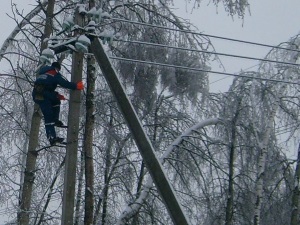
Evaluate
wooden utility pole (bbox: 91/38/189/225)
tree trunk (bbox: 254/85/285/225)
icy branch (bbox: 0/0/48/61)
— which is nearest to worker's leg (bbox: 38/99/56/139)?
wooden utility pole (bbox: 91/38/189/225)

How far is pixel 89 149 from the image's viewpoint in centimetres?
1209

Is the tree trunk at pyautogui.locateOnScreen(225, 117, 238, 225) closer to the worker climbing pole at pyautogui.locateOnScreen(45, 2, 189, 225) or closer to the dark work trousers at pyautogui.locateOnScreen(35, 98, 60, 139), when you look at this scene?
the dark work trousers at pyautogui.locateOnScreen(35, 98, 60, 139)

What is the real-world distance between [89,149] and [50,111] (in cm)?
320

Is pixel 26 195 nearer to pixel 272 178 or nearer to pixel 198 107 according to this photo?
pixel 198 107

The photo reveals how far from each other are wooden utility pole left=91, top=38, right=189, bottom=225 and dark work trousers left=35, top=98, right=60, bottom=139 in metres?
1.00

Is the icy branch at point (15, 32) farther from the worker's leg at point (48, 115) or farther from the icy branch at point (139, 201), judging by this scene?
the worker's leg at point (48, 115)

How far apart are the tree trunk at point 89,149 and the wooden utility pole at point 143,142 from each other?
3.90 meters

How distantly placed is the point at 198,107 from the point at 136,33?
3.02 metres

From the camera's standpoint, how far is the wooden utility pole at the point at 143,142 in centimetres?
802

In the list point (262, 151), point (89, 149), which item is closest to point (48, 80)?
point (89, 149)

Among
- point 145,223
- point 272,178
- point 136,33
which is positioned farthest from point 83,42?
point 272,178

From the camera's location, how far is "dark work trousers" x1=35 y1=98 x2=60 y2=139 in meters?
8.92

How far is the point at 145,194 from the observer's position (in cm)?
1473

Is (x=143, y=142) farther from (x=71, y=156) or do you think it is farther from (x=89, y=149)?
(x=89, y=149)
